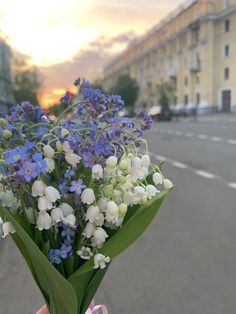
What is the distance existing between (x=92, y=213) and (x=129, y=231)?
15cm

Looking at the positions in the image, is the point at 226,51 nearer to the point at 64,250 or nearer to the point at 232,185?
the point at 232,185

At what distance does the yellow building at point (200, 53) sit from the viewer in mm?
64312

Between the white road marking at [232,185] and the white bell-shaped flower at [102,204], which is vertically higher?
the white bell-shaped flower at [102,204]

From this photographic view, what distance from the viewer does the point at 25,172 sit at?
145 centimetres

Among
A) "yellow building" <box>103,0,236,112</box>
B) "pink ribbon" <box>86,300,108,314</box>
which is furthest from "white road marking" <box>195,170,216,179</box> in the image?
"yellow building" <box>103,0,236,112</box>

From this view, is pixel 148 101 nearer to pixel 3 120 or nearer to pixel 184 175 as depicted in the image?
pixel 184 175

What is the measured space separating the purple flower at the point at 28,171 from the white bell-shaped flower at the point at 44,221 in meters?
0.15

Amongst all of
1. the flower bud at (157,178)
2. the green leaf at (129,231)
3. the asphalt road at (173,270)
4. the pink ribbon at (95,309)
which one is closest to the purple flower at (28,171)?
the green leaf at (129,231)

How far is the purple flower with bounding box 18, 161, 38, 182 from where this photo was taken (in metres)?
1.44

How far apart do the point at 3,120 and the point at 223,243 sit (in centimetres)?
440

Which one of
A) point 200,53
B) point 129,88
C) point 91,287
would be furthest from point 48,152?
point 129,88

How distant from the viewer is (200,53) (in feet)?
224

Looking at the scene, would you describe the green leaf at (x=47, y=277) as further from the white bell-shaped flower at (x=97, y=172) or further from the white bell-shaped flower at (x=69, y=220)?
the white bell-shaped flower at (x=97, y=172)

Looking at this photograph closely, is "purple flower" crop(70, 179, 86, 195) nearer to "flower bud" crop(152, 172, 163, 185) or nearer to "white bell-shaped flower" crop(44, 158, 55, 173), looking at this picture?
"white bell-shaped flower" crop(44, 158, 55, 173)
